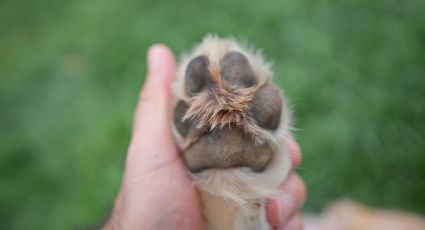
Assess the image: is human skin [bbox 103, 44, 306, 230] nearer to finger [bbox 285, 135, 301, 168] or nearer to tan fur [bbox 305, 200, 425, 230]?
finger [bbox 285, 135, 301, 168]

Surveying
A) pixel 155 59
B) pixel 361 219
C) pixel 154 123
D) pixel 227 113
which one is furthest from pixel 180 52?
pixel 227 113

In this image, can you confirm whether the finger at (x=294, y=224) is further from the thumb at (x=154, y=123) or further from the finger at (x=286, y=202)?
the thumb at (x=154, y=123)

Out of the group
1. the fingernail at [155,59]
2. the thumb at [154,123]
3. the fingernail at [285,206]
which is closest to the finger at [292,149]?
the fingernail at [285,206]

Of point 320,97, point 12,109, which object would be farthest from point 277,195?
point 12,109

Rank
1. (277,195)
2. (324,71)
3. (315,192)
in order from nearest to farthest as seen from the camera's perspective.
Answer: (277,195) → (315,192) → (324,71)

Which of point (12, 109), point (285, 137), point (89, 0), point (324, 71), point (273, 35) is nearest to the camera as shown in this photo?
point (285, 137)

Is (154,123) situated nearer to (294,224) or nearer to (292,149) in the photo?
(292,149)

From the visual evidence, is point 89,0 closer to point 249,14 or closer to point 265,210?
point 249,14

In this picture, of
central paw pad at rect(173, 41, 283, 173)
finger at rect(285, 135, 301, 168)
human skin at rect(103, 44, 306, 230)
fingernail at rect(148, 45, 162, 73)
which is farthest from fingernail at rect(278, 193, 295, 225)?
fingernail at rect(148, 45, 162, 73)
